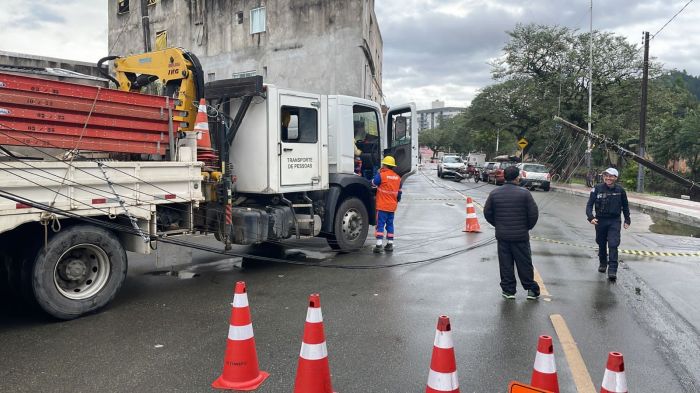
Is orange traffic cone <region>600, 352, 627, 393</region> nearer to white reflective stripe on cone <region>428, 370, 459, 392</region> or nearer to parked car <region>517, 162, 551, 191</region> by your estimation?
white reflective stripe on cone <region>428, 370, 459, 392</region>

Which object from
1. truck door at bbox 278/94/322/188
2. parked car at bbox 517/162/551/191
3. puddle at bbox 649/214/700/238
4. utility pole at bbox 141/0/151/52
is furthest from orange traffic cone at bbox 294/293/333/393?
parked car at bbox 517/162/551/191

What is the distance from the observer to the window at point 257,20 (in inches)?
1168

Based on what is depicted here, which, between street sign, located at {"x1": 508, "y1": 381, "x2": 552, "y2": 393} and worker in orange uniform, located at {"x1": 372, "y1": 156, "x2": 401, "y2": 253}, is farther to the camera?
worker in orange uniform, located at {"x1": 372, "y1": 156, "x2": 401, "y2": 253}

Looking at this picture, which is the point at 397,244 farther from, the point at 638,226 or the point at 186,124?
the point at 638,226

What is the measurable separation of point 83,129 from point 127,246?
4.56 ft

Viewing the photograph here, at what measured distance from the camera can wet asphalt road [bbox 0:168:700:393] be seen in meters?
4.09

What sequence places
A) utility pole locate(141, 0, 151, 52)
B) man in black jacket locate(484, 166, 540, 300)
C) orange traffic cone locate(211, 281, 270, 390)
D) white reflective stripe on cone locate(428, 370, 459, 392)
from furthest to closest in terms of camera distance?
utility pole locate(141, 0, 151, 52) → man in black jacket locate(484, 166, 540, 300) → orange traffic cone locate(211, 281, 270, 390) → white reflective stripe on cone locate(428, 370, 459, 392)

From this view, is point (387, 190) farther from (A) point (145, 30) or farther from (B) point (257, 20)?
(B) point (257, 20)

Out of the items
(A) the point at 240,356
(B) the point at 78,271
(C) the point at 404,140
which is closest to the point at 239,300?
(A) the point at 240,356

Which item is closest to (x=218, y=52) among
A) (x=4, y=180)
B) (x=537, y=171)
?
(x=537, y=171)

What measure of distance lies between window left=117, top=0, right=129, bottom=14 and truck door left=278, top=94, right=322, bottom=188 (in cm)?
3284

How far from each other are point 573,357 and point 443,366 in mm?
1954

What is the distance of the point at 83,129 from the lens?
547cm

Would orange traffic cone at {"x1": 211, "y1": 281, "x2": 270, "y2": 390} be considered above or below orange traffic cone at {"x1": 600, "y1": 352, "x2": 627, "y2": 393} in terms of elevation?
below
